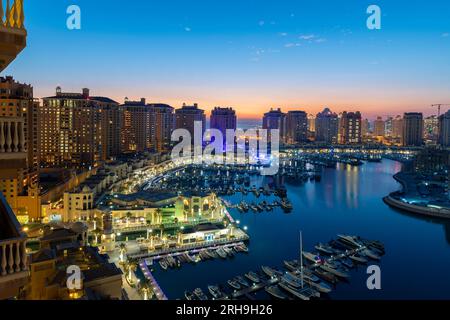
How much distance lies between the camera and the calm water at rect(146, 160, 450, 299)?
18.4ft

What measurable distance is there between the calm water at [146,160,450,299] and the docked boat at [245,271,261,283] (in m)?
0.32

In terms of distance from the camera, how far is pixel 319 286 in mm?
5266

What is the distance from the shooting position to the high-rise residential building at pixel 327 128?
132ft

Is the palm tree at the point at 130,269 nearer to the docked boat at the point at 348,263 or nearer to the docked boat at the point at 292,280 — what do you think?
the docked boat at the point at 292,280

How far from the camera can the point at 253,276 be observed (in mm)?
5613

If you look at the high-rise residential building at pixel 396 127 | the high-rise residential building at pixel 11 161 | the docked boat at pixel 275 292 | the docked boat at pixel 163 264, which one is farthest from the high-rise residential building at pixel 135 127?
the high-rise residential building at pixel 396 127

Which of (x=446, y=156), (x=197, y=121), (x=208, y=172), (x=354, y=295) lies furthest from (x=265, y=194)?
(x=197, y=121)

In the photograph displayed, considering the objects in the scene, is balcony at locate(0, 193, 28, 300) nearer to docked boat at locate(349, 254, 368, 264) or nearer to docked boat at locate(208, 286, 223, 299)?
docked boat at locate(208, 286, 223, 299)

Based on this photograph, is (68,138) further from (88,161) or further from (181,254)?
(181,254)

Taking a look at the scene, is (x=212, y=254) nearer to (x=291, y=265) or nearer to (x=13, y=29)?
(x=291, y=265)

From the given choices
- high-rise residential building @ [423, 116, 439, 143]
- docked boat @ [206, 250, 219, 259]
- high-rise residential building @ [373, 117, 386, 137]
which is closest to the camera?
docked boat @ [206, 250, 219, 259]

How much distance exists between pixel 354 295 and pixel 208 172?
1430cm

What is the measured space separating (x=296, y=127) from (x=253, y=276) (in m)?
35.1

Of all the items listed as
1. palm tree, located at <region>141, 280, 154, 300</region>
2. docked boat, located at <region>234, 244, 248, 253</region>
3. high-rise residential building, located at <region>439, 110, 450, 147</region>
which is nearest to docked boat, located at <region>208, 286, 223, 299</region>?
palm tree, located at <region>141, 280, 154, 300</region>
